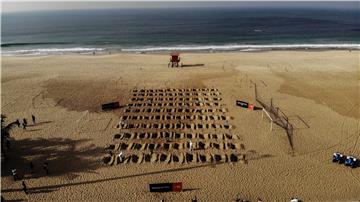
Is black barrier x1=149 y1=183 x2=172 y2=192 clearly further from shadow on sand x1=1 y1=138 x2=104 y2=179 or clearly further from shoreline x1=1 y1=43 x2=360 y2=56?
shoreline x1=1 y1=43 x2=360 y2=56

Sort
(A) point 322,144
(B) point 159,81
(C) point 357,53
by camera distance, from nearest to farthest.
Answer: (A) point 322,144, (B) point 159,81, (C) point 357,53

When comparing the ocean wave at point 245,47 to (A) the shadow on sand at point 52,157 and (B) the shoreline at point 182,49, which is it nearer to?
(B) the shoreline at point 182,49

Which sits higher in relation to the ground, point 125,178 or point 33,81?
point 33,81

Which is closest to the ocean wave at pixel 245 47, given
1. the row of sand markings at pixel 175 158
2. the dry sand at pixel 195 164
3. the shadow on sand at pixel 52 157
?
the dry sand at pixel 195 164

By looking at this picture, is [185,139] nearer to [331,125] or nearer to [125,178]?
[125,178]

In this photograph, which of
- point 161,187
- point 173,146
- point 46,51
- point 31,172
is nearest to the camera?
point 161,187

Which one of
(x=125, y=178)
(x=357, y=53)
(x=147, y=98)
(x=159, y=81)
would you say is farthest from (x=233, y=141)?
(x=357, y=53)

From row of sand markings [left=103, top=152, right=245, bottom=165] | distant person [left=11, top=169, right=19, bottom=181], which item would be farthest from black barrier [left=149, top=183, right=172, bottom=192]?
distant person [left=11, top=169, right=19, bottom=181]

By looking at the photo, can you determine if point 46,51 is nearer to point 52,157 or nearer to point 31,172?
point 52,157

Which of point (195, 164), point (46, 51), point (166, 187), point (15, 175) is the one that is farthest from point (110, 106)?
point (46, 51)
